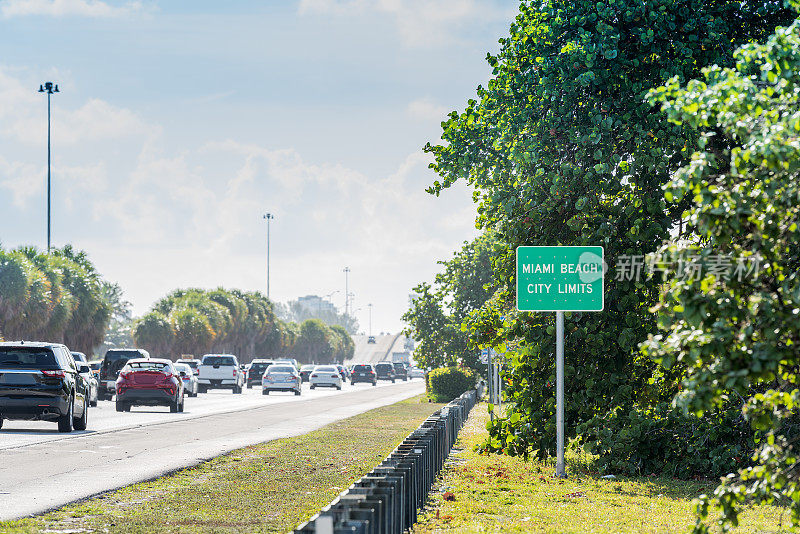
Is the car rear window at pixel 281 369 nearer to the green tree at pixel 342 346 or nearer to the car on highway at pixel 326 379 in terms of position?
the car on highway at pixel 326 379

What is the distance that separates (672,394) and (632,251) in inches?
91.1

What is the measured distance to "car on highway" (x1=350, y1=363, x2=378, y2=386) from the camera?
257ft

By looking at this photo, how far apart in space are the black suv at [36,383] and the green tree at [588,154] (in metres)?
10.1

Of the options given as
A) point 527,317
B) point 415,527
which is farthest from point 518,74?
point 415,527

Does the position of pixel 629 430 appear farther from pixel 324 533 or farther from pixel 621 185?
pixel 324 533

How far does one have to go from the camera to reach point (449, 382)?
4191cm

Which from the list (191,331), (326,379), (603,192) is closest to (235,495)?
(603,192)

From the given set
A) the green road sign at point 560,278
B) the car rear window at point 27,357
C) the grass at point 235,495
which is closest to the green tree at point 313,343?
the car rear window at point 27,357

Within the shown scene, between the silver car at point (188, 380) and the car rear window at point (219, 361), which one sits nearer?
the silver car at point (188, 380)

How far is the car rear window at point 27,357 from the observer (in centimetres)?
2186

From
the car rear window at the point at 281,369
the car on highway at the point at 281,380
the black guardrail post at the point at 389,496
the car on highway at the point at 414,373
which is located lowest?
the car on highway at the point at 414,373

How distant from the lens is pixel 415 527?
989 centimetres

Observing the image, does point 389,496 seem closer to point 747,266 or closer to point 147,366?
point 747,266

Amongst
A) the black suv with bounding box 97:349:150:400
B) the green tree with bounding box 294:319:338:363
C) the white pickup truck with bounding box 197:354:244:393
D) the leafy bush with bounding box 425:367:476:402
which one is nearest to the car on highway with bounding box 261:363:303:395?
the white pickup truck with bounding box 197:354:244:393
